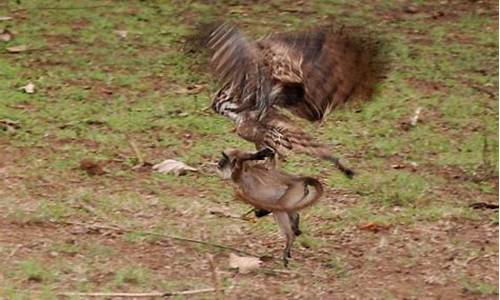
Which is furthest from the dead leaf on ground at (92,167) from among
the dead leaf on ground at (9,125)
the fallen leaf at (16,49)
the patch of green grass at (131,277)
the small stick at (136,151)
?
the fallen leaf at (16,49)

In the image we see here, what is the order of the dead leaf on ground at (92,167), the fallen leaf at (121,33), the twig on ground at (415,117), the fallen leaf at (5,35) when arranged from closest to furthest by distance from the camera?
the dead leaf on ground at (92,167) → the twig on ground at (415,117) → the fallen leaf at (5,35) → the fallen leaf at (121,33)

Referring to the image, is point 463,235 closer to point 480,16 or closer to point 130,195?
point 130,195

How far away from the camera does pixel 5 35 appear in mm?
9398

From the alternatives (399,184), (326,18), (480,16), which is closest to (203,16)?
(326,18)

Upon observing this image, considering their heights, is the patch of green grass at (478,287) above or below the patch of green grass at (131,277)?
above

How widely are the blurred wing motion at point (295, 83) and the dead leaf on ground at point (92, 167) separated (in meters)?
1.54

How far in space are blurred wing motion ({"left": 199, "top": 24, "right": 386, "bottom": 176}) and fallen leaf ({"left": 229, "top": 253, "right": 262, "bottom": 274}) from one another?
569mm

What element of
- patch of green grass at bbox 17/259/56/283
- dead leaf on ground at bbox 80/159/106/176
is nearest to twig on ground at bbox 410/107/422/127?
dead leaf on ground at bbox 80/159/106/176

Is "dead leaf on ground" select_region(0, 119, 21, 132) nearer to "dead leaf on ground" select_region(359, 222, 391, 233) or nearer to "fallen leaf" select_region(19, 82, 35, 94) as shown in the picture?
"fallen leaf" select_region(19, 82, 35, 94)

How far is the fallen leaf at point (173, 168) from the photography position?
281 inches

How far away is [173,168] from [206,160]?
291 mm

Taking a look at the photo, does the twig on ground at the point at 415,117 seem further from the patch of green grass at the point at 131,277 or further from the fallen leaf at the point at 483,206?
the patch of green grass at the point at 131,277

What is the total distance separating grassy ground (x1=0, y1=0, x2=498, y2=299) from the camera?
5820 millimetres

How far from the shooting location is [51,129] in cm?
783
